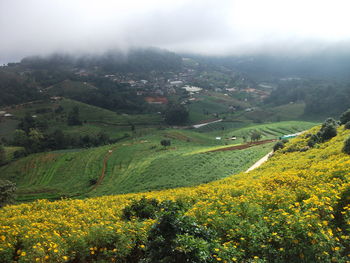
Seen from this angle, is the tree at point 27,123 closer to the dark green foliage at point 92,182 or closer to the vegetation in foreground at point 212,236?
the dark green foliage at point 92,182

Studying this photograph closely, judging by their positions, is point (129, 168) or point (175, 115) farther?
point (175, 115)

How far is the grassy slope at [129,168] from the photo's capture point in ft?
155

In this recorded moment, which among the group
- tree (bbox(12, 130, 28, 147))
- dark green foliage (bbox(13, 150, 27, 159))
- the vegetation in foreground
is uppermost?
the vegetation in foreground

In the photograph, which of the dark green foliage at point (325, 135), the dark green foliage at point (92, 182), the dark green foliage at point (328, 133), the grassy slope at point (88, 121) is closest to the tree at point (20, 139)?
the grassy slope at point (88, 121)

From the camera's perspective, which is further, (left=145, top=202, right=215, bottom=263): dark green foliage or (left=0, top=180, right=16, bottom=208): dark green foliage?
(left=0, top=180, right=16, bottom=208): dark green foliage

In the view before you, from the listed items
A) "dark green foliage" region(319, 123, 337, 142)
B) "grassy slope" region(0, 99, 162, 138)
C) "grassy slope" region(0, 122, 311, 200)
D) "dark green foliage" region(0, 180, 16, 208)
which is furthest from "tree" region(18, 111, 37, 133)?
"dark green foliage" region(319, 123, 337, 142)

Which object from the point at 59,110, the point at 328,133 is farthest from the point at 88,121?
the point at 328,133

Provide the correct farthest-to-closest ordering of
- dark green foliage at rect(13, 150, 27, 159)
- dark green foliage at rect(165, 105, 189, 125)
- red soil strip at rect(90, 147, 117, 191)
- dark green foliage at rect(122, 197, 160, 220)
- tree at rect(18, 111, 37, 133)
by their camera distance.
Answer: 1. dark green foliage at rect(165, 105, 189, 125)
2. tree at rect(18, 111, 37, 133)
3. dark green foliage at rect(13, 150, 27, 159)
4. red soil strip at rect(90, 147, 117, 191)
5. dark green foliage at rect(122, 197, 160, 220)

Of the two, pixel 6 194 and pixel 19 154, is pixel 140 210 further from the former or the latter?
pixel 19 154

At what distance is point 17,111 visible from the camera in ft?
554

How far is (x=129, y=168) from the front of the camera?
69.9 meters

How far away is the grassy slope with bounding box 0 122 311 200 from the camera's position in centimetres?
4712

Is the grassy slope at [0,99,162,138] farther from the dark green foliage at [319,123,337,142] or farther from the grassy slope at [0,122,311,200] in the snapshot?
the dark green foliage at [319,123,337,142]

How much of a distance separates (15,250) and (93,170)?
6831 centimetres
